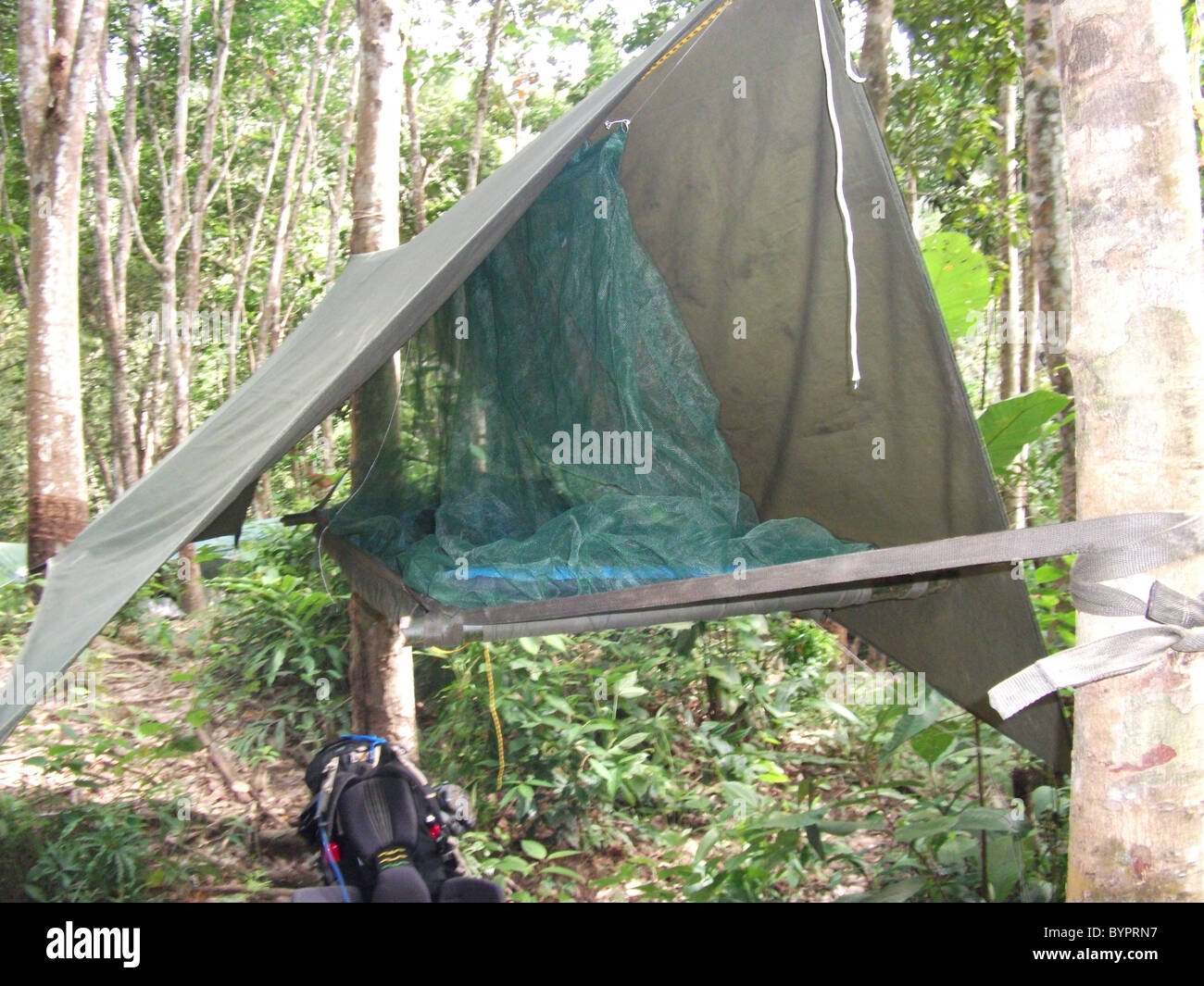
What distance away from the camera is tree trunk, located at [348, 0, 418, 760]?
3.18m

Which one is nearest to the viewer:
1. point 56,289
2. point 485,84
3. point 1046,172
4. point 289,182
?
point 1046,172

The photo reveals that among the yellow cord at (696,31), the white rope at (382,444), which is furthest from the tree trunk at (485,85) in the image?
the yellow cord at (696,31)

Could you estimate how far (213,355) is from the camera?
10.5 meters

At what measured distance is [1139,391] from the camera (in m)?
1.30

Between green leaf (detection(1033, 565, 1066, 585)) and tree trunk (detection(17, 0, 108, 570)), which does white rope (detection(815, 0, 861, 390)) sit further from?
tree trunk (detection(17, 0, 108, 570))

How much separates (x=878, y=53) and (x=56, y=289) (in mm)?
3664

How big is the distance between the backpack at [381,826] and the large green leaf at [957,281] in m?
2.14

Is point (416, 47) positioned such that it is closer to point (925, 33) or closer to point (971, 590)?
point (925, 33)

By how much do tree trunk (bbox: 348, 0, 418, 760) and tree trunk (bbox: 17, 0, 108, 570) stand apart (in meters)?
2.01

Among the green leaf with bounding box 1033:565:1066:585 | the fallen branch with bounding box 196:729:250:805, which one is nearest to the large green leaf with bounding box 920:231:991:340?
the green leaf with bounding box 1033:565:1066:585

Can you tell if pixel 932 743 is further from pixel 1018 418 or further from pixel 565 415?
pixel 565 415

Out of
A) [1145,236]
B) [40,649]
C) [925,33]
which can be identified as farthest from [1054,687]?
[925,33]

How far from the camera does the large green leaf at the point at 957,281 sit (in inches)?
126

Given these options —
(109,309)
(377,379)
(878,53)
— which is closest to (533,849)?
(377,379)
